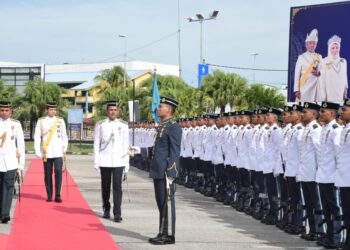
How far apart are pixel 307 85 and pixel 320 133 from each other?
743 cm

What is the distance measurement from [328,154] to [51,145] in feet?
22.5

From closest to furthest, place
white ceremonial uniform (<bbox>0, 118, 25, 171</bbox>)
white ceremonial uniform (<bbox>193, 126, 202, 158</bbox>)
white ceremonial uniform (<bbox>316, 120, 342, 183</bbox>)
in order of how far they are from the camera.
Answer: white ceremonial uniform (<bbox>316, 120, 342, 183</bbox>) → white ceremonial uniform (<bbox>0, 118, 25, 171</bbox>) → white ceremonial uniform (<bbox>193, 126, 202, 158</bbox>)

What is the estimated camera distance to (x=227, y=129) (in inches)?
566

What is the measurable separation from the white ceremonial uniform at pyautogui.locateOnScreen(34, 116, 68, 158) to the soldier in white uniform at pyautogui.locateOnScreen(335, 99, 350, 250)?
7.09m

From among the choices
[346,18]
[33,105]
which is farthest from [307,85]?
[33,105]

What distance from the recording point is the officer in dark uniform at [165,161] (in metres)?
9.28

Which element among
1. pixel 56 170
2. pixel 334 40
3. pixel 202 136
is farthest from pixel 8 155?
pixel 334 40

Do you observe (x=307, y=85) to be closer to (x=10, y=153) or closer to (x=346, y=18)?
(x=346, y=18)

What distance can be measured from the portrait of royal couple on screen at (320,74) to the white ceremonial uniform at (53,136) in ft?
19.8

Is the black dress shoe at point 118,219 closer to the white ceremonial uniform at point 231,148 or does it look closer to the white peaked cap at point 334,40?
the white ceremonial uniform at point 231,148

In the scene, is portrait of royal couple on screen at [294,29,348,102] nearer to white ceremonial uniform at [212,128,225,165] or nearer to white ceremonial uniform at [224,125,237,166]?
white ceremonial uniform at [212,128,225,165]

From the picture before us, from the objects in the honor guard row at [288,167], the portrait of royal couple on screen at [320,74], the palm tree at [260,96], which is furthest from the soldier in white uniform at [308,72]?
the palm tree at [260,96]

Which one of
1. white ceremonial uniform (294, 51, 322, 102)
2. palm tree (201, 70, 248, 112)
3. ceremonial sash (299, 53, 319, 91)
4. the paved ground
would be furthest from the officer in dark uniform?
palm tree (201, 70, 248, 112)

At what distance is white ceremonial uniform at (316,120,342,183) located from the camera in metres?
8.96
